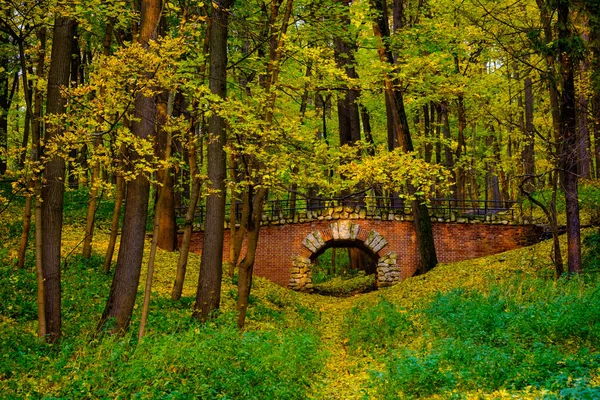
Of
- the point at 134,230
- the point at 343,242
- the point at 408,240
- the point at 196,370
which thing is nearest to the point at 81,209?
the point at 343,242

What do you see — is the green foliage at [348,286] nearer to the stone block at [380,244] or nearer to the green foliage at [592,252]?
the stone block at [380,244]

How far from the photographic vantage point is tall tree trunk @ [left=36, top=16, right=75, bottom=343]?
948cm

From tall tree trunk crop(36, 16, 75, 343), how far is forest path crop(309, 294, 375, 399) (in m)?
4.50

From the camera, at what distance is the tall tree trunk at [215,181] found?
39.4 feet

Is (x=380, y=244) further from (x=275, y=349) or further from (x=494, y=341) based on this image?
(x=275, y=349)

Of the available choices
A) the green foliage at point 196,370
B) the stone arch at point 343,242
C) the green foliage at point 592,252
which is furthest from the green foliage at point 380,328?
the stone arch at point 343,242

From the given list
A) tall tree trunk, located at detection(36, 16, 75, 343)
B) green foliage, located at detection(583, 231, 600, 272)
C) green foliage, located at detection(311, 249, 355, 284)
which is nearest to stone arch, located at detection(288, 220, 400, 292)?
green foliage, located at detection(311, 249, 355, 284)

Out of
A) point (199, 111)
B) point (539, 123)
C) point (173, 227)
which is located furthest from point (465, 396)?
point (539, 123)

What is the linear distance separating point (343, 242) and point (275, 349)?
617 inches

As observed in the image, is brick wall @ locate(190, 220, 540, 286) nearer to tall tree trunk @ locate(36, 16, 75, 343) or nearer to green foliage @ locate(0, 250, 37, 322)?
green foliage @ locate(0, 250, 37, 322)

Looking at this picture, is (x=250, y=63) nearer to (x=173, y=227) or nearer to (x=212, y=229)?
(x=212, y=229)

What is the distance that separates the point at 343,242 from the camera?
24672 millimetres

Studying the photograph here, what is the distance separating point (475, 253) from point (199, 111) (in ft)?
51.5

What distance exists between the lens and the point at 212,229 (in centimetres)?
1241
